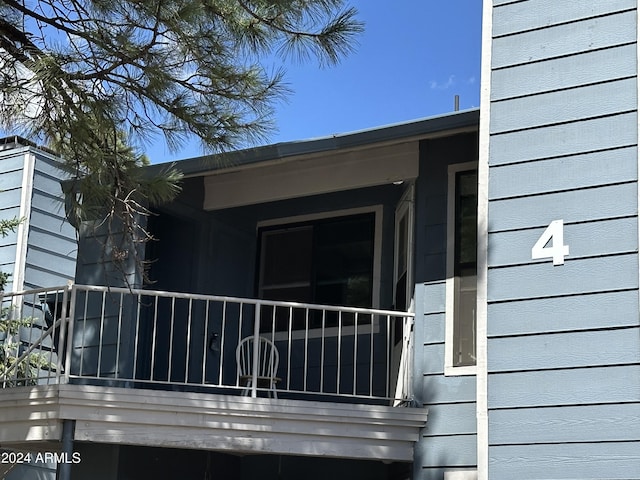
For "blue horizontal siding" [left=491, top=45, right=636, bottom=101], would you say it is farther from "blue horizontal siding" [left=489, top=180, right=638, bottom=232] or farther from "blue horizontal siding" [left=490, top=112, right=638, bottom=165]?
"blue horizontal siding" [left=489, top=180, right=638, bottom=232]

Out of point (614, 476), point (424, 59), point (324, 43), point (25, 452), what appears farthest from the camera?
point (424, 59)

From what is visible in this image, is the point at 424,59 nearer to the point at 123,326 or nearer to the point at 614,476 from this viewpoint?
the point at 123,326

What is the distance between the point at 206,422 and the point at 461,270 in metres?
2.24

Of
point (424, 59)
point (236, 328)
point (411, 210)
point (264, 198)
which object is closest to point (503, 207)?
point (411, 210)

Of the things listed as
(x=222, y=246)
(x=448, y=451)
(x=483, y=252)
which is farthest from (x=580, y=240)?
(x=222, y=246)

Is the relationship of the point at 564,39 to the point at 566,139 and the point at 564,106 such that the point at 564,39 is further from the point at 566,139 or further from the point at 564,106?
the point at 566,139

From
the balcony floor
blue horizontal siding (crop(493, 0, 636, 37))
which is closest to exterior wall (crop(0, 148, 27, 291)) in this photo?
the balcony floor

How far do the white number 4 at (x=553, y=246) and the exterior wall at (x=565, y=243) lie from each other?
0.11 ft

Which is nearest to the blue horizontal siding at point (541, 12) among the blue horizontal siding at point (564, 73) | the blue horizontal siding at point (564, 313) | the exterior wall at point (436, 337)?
the blue horizontal siding at point (564, 73)

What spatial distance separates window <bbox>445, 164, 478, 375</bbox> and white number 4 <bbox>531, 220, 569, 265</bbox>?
1053 millimetres

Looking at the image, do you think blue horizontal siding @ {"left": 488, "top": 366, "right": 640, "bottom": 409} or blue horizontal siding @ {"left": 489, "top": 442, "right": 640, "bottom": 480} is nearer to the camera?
blue horizontal siding @ {"left": 489, "top": 442, "right": 640, "bottom": 480}

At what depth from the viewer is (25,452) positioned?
27.8 feet

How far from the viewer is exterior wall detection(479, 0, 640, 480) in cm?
646

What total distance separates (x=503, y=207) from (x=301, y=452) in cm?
240
